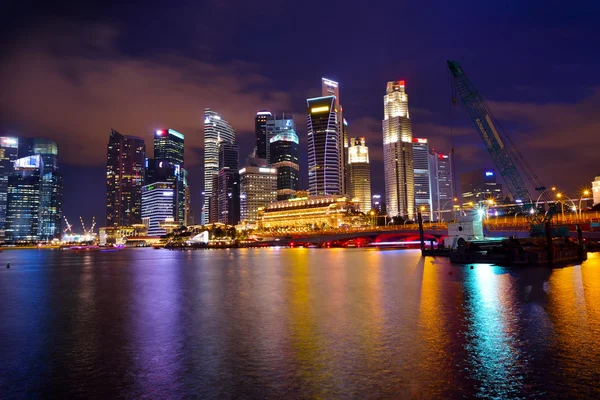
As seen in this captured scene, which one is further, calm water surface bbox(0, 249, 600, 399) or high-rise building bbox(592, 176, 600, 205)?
high-rise building bbox(592, 176, 600, 205)

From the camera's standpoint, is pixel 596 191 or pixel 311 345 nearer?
pixel 311 345

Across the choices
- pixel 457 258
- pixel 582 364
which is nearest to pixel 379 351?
pixel 582 364

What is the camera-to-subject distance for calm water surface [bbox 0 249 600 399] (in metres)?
12.1

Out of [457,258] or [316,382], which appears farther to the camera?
[457,258]

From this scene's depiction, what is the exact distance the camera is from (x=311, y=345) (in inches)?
659

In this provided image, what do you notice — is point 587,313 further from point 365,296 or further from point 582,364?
point 365,296

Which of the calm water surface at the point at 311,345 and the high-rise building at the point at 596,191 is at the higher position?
the high-rise building at the point at 596,191

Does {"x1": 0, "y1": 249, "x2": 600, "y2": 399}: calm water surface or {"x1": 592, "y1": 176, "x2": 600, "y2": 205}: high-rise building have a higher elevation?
{"x1": 592, "y1": 176, "x2": 600, "y2": 205}: high-rise building

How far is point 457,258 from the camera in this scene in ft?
218

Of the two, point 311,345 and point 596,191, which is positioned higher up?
point 596,191

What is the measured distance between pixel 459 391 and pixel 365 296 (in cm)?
1907

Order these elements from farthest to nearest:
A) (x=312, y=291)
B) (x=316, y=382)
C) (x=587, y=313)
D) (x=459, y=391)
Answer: (x=312, y=291) → (x=587, y=313) → (x=316, y=382) → (x=459, y=391)

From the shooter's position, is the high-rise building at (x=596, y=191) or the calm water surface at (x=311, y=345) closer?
the calm water surface at (x=311, y=345)

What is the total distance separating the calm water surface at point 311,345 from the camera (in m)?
12.1
